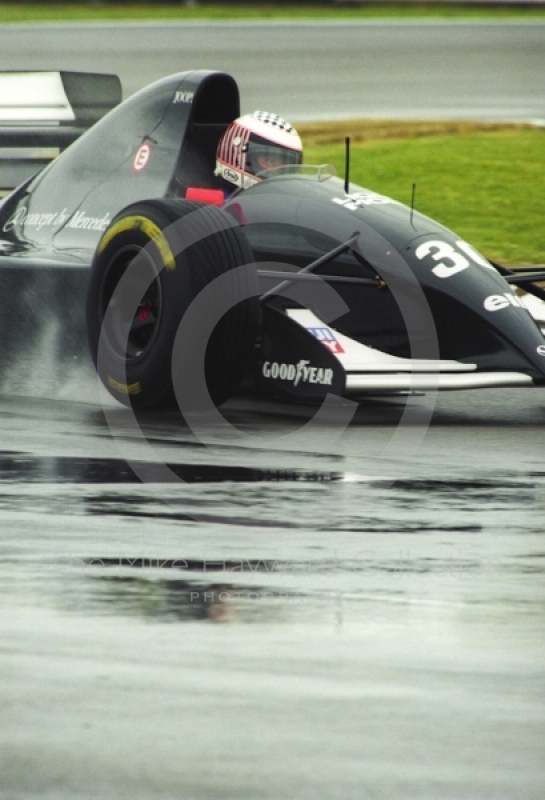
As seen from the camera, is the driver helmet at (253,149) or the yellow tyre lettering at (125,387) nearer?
the yellow tyre lettering at (125,387)

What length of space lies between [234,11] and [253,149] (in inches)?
1135

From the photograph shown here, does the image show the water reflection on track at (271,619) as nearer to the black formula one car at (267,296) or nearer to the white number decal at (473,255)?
the black formula one car at (267,296)

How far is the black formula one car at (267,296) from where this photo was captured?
662cm

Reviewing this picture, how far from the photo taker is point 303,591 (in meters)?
4.47

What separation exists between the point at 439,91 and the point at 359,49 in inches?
206

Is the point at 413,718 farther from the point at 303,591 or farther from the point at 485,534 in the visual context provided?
the point at 485,534

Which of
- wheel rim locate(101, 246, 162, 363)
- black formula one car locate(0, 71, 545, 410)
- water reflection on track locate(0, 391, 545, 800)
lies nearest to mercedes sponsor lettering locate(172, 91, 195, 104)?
black formula one car locate(0, 71, 545, 410)

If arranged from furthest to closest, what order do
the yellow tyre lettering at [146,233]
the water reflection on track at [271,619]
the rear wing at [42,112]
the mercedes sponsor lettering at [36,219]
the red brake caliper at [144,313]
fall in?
the rear wing at [42,112] → the mercedes sponsor lettering at [36,219] → the red brake caliper at [144,313] → the yellow tyre lettering at [146,233] → the water reflection on track at [271,619]

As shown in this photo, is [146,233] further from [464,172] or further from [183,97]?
[464,172]

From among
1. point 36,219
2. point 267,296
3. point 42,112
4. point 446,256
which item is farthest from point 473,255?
point 42,112

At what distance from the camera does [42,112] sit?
1023 centimetres

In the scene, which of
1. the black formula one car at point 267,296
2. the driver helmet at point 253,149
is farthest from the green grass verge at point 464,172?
the black formula one car at point 267,296

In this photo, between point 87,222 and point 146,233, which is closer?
point 146,233

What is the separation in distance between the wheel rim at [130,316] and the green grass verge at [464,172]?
4.69 m
